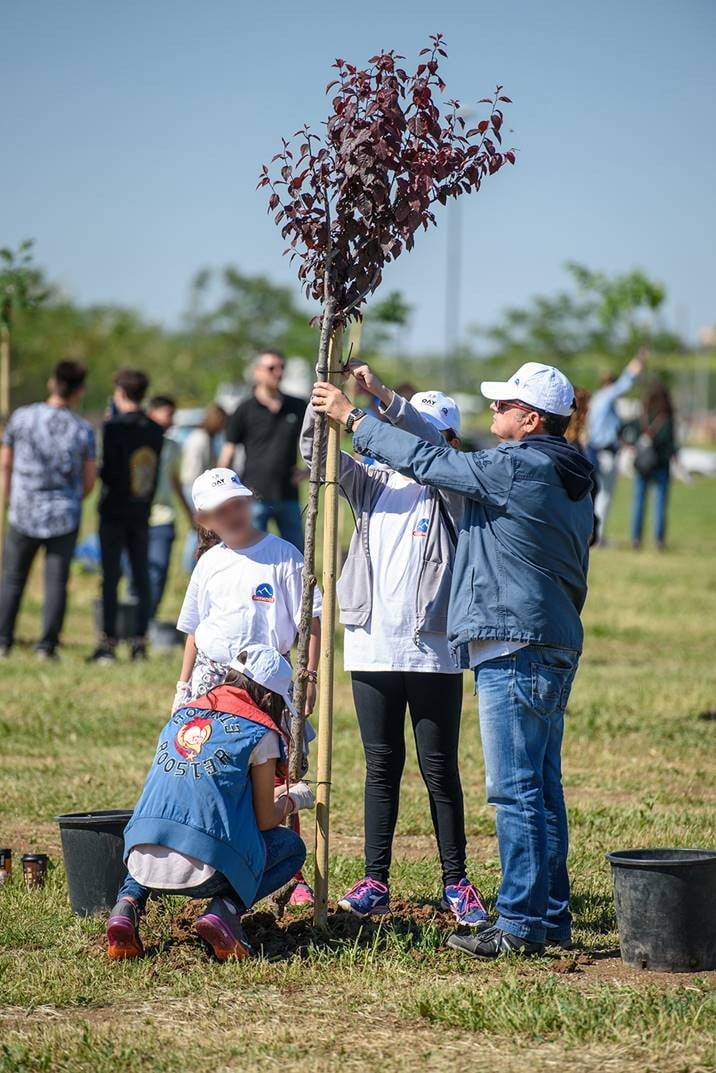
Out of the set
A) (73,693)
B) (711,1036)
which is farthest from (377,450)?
(73,693)

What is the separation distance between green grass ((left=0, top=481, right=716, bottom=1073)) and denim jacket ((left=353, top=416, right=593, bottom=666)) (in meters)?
1.25

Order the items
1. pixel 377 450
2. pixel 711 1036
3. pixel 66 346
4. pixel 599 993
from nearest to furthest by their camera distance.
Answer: pixel 711 1036 < pixel 599 993 < pixel 377 450 < pixel 66 346

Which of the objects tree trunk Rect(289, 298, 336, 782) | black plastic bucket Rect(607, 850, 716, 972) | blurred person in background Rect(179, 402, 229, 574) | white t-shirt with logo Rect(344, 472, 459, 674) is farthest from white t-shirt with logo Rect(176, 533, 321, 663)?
blurred person in background Rect(179, 402, 229, 574)

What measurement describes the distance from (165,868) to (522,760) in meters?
1.37

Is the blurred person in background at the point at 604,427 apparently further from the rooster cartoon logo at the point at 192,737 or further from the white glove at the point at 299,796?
the rooster cartoon logo at the point at 192,737

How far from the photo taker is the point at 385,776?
5852mm

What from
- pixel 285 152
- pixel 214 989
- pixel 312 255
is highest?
pixel 285 152

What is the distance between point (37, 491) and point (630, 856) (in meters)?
7.37

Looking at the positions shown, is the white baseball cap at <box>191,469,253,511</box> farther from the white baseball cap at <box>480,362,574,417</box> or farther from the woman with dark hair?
the woman with dark hair

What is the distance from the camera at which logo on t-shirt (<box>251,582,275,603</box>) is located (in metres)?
5.69

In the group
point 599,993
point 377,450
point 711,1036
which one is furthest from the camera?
point 377,450

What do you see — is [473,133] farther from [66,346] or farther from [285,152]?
[66,346]

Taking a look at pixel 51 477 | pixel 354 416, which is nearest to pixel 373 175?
pixel 354 416

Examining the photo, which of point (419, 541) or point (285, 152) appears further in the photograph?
point (419, 541)
